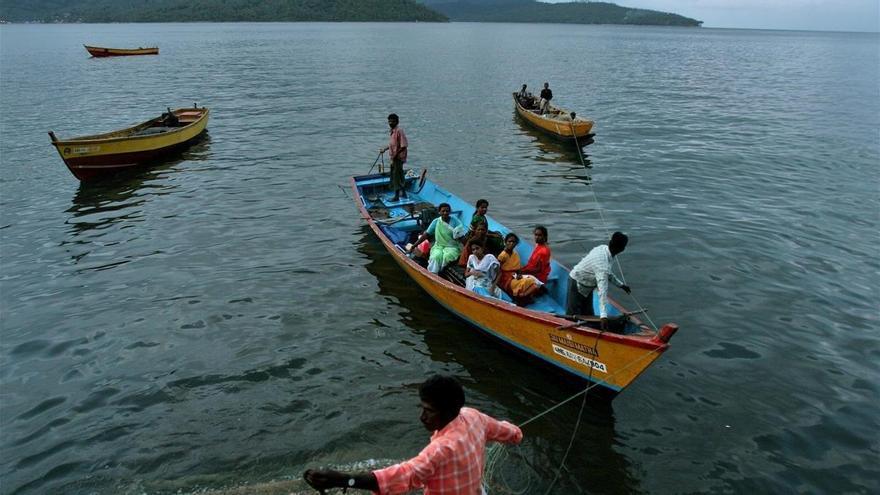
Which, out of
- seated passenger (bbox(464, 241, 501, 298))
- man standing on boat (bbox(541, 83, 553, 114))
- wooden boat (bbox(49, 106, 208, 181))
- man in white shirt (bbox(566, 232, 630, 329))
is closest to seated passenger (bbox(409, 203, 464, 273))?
seated passenger (bbox(464, 241, 501, 298))

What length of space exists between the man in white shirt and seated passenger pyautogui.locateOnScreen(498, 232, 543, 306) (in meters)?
1.12

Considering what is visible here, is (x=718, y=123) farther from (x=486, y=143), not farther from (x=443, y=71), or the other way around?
(x=443, y=71)

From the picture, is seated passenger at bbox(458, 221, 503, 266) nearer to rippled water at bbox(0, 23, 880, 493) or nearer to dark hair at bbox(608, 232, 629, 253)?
rippled water at bbox(0, 23, 880, 493)

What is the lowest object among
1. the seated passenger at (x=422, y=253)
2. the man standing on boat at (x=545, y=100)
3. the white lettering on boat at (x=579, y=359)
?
the seated passenger at (x=422, y=253)

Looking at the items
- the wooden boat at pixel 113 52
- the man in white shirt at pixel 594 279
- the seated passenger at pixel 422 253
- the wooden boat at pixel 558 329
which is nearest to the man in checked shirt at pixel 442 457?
the wooden boat at pixel 558 329

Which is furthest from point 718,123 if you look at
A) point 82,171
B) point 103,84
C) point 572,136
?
point 103,84

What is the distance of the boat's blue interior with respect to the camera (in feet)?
35.4

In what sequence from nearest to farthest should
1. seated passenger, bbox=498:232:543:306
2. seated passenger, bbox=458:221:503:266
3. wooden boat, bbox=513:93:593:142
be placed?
seated passenger, bbox=498:232:543:306, seated passenger, bbox=458:221:503:266, wooden boat, bbox=513:93:593:142

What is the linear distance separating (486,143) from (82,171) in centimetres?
1779

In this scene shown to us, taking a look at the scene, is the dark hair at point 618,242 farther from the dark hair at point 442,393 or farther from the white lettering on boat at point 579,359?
the dark hair at point 442,393

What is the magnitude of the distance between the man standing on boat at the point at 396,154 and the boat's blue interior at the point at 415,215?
17.5 inches

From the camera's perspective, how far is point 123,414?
8.95 meters

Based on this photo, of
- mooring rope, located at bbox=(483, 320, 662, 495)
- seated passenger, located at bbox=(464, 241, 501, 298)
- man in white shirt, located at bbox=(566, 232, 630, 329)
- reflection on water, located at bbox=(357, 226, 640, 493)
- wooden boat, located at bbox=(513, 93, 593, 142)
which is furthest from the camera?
wooden boat, located at bbox=(513, 93, 593, 142)

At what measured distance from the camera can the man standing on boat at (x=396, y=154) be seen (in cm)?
1616
